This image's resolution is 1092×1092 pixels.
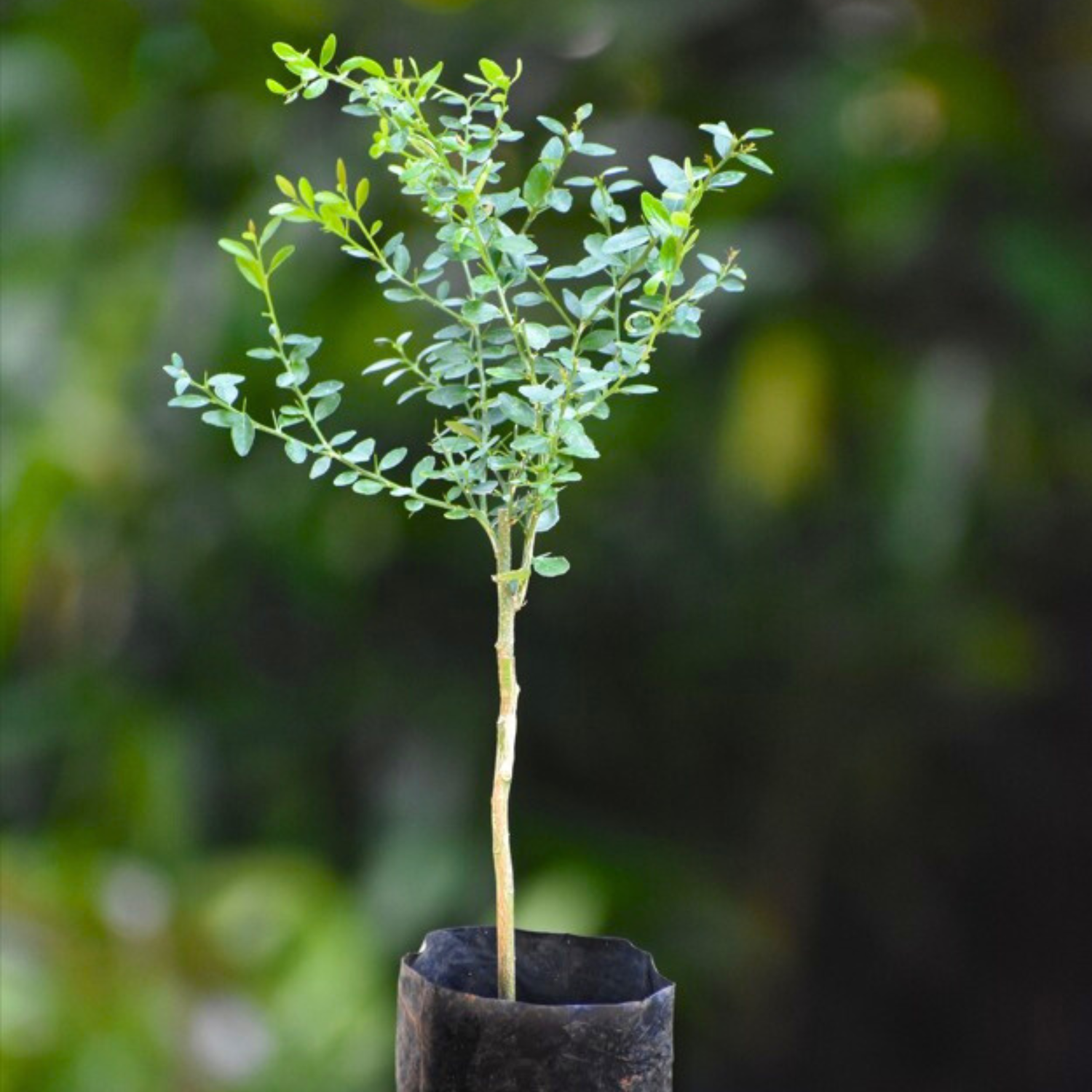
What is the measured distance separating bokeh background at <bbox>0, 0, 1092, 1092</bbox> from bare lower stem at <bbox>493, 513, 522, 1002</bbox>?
828 mm

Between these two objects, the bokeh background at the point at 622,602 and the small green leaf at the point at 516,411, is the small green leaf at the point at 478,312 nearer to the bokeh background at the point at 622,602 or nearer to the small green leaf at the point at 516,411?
the small green leaf at the point at 516,411

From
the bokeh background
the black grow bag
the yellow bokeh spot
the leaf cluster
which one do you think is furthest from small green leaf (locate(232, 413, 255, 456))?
the yellow bokeh spot

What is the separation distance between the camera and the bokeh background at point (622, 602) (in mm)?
1336

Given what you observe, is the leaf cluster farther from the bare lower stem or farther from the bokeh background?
the bokeh background

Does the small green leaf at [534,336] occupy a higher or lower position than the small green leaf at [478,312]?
lower

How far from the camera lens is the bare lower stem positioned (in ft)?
1.23

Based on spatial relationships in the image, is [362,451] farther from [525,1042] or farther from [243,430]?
[525,1042]

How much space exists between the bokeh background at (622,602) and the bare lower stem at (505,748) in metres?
0.83

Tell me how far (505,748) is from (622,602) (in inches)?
52.6

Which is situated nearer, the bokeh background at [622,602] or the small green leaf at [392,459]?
the small green leaf at [392,459]

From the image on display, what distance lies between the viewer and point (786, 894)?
174 centimetres

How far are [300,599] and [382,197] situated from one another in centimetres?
45

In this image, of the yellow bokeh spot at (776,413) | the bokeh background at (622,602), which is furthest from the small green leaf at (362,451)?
the yellow bokeh spot at (776,413)

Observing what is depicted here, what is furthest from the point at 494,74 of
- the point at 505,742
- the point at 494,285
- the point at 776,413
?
the point at 776,413
